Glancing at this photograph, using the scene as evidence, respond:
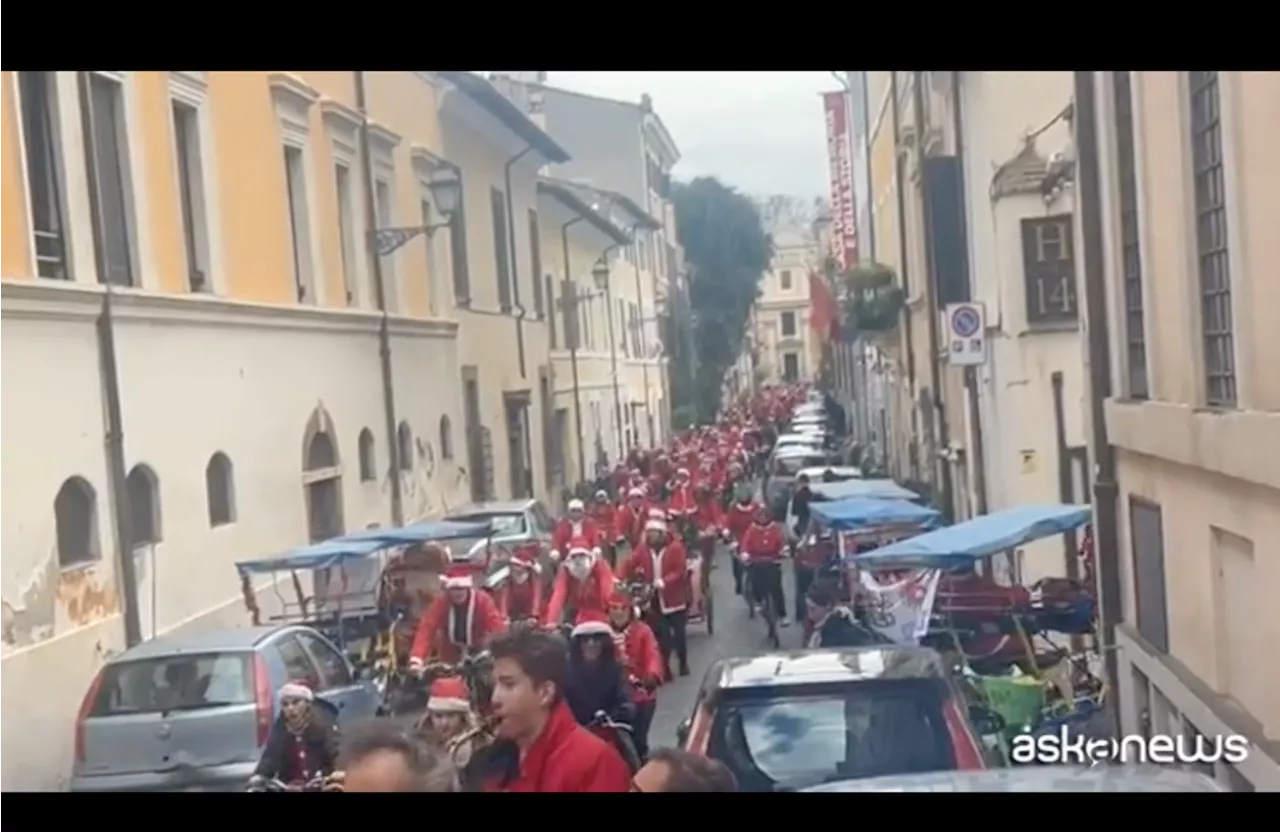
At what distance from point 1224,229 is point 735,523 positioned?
3.51 feet

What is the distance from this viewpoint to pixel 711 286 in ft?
12.8

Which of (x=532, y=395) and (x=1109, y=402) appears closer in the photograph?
(x=1109, y=402)

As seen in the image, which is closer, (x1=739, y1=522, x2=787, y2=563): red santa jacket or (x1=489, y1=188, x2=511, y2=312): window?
(x1=739, y1=522, x2=787, y2=563): red santa jacket

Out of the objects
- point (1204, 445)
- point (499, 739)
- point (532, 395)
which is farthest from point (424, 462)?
point (1204, 445)

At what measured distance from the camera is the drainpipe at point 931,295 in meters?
3.59

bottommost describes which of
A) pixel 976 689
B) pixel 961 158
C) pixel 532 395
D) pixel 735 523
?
pixel 976 689

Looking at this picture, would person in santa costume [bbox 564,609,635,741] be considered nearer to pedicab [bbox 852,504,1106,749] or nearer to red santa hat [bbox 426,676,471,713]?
red santa hat [bbox 426,676,471,713]

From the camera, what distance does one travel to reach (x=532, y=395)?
4117mm

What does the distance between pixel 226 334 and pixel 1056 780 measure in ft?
5.87

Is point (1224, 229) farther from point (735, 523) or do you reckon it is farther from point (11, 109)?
point (11, 109)

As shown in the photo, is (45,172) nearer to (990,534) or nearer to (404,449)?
(404,449)

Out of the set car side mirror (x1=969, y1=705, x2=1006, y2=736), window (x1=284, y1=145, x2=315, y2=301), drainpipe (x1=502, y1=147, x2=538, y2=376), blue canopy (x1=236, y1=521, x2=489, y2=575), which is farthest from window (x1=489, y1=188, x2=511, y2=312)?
car side mirror (x1=969, y1=705, x2=1006, y2=736)

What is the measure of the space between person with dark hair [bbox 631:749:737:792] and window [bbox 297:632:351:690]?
704 millimetres

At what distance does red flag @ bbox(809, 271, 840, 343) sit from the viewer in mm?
3838
